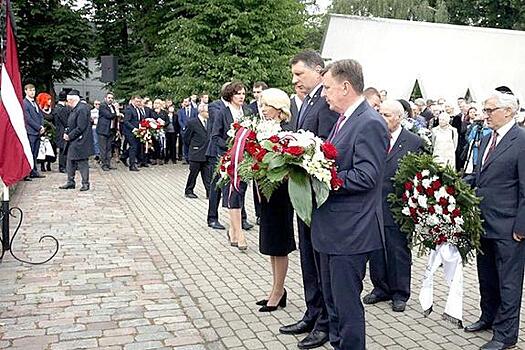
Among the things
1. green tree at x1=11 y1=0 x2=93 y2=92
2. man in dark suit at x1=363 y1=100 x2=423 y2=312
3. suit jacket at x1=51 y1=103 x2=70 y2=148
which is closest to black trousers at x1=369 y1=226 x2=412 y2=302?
man in dark suit at x1=363 y1=100 x2=423 y2=312

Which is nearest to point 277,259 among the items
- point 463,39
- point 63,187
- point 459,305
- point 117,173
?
point 459,305

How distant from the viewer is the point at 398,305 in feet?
18.5

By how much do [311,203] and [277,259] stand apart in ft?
5.77

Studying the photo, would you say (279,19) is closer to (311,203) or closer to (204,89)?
(204,89)

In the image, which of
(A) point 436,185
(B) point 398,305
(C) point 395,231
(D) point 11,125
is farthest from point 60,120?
(A) point 436,185

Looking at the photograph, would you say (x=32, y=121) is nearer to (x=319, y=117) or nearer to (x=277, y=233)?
(x=277, y=233)

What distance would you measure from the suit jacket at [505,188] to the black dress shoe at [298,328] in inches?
62.7

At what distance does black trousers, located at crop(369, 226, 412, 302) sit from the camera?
5.63 metres

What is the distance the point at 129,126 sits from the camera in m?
16.9

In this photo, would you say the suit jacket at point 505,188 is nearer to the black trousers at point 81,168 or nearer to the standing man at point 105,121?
the black trousers at point 81,168

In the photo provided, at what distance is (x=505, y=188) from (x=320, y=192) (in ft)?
5.71

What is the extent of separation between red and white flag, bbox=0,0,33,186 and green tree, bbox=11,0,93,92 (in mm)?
18935

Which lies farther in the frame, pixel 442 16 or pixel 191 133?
pixel 442 16

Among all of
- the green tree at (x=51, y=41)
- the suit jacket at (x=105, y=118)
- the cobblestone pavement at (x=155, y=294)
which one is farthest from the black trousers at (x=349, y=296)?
the green tree at (x=51, y=41)
